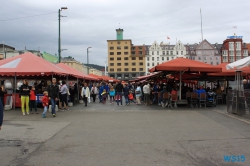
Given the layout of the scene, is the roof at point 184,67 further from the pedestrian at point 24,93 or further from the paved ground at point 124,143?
the pedestrian at point 24,93

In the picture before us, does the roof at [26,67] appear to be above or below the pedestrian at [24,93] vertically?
above

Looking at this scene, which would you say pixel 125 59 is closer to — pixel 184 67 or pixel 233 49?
pixel 233 49

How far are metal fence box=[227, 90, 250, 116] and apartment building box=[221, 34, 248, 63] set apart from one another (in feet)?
300

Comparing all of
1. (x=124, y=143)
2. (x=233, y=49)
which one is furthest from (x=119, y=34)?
(x=124, y=143)

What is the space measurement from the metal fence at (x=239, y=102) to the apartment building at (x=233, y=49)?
91.6m

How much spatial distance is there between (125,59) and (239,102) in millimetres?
93020

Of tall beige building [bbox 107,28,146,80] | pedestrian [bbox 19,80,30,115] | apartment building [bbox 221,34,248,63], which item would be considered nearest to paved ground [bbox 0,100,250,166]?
pedestrian [bbox 19,80,30,115]

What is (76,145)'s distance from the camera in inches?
262

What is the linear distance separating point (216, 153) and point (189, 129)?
284 cm

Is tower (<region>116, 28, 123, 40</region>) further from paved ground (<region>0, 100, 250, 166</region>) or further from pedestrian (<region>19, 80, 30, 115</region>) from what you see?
paved ground (<region>0, 100, 250, 166</region>)

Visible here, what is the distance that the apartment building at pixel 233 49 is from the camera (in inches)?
3775

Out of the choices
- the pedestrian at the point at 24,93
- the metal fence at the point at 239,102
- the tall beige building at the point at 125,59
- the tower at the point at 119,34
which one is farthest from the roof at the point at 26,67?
the tower at the point at 119,34

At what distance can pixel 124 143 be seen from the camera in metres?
6.80

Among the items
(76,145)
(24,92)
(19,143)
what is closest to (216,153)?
(76,145)
